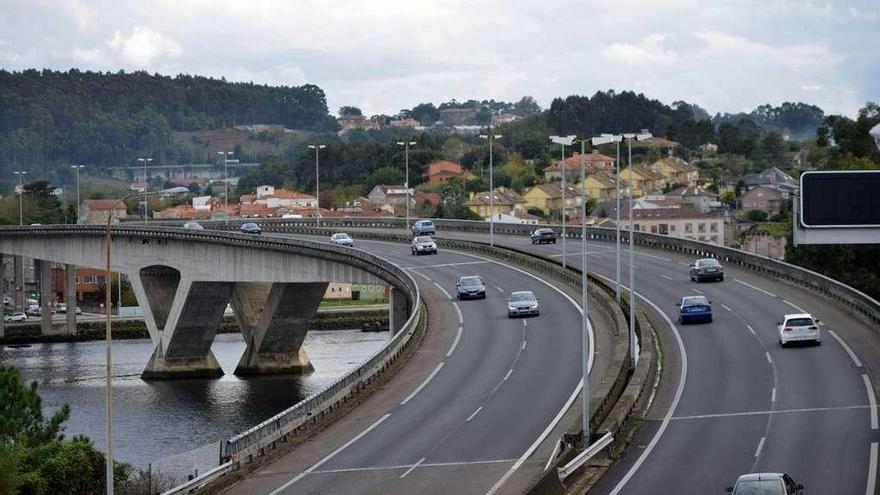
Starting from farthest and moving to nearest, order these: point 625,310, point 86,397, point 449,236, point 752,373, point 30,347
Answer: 1. point 30,347
2. point 449,236
3. point 86,397
4. point 625,310
5. point 752,373

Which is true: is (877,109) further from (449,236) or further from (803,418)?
(803,418)

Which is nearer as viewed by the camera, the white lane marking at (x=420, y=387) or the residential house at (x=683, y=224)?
the white lane marking at (x=420, y=387)

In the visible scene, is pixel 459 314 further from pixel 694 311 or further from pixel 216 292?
pixel 216 292

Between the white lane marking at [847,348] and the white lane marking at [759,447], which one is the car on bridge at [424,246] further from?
the white lane marking at [759,447]

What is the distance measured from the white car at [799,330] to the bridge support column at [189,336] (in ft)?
196

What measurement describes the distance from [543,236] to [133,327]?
219ft

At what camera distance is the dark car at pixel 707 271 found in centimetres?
8038

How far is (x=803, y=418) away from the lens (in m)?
47.0

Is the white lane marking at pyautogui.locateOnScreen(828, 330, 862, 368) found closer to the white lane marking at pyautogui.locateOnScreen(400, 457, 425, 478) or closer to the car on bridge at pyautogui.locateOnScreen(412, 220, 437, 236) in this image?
the white lane marking at pyautogui.locateOnScreen(400, 457, 425, 478)

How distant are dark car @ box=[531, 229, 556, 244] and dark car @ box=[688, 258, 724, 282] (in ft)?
89.3

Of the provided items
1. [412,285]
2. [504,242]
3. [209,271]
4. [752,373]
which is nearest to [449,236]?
[504,242]

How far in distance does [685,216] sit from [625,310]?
11051 centimetres

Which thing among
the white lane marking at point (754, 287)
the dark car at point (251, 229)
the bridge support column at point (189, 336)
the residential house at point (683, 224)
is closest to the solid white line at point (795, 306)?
the white lane marking at point (754, 287)

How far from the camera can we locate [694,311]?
6675 centimetres
